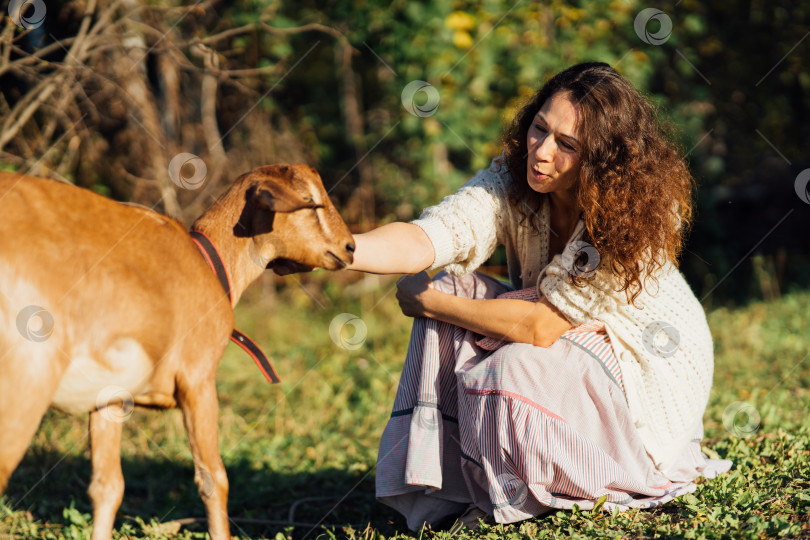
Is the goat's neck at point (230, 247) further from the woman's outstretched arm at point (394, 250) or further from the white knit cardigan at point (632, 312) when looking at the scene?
the white knit cardigan at point (632, 312)

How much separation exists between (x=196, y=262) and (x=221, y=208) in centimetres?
33

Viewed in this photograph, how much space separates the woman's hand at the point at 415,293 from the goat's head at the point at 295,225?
18.5 inches

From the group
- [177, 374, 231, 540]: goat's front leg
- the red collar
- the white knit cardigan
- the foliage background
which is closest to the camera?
[177, 374, 231, 540]: goat's front leg

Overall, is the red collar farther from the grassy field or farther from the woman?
the grassy field

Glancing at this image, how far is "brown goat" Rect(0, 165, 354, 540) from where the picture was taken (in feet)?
7.52

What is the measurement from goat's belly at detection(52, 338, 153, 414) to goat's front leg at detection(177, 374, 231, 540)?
0.16 meters

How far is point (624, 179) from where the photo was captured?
10.1 ft

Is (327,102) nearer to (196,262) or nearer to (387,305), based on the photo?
(387,305)

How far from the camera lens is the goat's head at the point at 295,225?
9.56 feet

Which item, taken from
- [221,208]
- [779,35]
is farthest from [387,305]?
[779,35]

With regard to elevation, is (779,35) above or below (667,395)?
above

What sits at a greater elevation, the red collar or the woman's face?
the woman's face

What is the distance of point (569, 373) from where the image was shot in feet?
10.0

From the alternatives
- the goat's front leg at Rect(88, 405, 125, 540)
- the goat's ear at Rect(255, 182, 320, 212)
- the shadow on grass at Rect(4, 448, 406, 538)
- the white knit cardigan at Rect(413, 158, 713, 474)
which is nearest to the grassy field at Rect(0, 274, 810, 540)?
the shadow on grass at Rect(4, 448, 406, 538)
